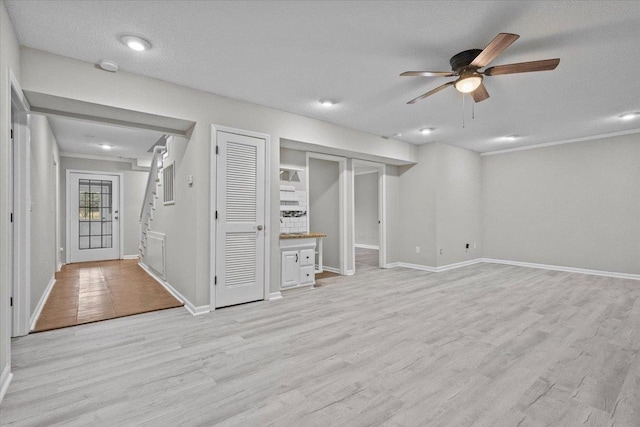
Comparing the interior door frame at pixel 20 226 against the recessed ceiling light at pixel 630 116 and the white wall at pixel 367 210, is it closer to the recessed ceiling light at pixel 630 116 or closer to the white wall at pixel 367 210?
the recessed ceiling light at pixel 630 116

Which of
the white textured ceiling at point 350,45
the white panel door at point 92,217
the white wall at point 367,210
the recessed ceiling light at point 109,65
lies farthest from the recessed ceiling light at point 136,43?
the white wall at point 367,210

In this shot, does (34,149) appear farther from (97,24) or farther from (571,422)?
(571,422)

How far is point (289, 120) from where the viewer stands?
4.22 metres

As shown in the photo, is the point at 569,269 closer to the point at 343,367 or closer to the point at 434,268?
the point at 434,268

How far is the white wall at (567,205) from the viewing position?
17.2 feet

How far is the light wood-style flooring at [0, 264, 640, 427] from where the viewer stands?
1.73 meters

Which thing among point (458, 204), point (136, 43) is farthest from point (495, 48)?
point (458, 204)

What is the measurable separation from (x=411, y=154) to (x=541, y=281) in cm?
312

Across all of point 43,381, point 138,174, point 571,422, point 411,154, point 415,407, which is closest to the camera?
point 571,422

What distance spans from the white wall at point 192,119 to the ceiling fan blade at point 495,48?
95.7 inches

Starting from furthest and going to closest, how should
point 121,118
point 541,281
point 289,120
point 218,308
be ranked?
point 541,281 → point 289,120 → point 218,308 → point 121,118

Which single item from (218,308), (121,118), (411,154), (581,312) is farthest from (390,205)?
(121,118)

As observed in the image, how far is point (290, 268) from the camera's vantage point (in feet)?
14.1

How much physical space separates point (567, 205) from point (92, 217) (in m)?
10.3
